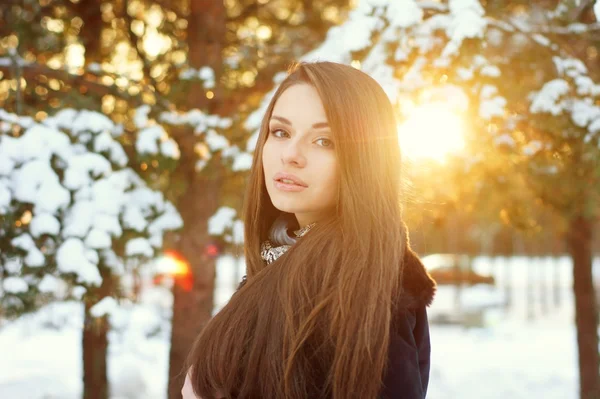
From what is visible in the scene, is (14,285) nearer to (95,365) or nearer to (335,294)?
(335,294)

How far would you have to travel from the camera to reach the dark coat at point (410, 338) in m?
1.69

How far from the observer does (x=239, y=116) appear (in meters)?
5.76

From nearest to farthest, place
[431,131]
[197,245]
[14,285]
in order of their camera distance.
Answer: [14,285]
[431,131]
[197,245]

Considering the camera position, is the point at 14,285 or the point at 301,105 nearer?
the point at 301,105

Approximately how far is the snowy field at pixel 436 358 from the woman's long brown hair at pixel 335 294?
2.69 m

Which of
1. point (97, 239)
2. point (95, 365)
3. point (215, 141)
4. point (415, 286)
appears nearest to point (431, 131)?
point (215, 141)

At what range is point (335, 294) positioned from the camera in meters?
1.77

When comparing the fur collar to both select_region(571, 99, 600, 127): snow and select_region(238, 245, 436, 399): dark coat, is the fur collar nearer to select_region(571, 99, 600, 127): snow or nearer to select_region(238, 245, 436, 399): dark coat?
select_region(238, 245, 436, 399): dark coat

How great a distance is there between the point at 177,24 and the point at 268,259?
5283 millimetres

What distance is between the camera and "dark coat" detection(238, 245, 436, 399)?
169 cm

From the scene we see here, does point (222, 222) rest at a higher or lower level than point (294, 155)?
lower

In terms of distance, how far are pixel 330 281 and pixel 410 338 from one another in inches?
11.1

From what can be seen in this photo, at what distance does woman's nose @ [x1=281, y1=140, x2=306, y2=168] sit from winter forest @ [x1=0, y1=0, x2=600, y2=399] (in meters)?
0.50

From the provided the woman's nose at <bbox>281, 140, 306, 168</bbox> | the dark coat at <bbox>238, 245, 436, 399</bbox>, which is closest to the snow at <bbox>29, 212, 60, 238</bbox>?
the woman's nose at <bbox>281, 140, 306, 168</bbox>
